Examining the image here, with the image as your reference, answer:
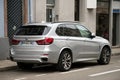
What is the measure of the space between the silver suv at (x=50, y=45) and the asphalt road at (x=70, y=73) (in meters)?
0.36

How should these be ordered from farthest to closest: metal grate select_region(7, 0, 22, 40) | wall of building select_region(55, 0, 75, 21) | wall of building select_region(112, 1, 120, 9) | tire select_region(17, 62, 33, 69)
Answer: wall of building select_region(112, 1, 120, 9) < wall of building select_region(55, 0, 75, 21) < metal grate select_region(7, 0, 22, 40) < tire select_region(17, 62, 33, 69)

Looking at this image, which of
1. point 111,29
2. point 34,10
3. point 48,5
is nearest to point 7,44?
point 34,10

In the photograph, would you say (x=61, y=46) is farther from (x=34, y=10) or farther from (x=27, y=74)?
(x=34, y=10)

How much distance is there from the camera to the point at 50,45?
13086mm

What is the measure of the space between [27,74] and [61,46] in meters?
1.48

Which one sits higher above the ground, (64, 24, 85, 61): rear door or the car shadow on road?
(64, 24, 85, 61): rear door

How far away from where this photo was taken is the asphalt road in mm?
12312

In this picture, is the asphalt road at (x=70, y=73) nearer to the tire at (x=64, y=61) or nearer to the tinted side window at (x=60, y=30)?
the tire at (x=64, y=61)

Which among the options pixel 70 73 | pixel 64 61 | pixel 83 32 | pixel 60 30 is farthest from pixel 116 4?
pixel 70 73

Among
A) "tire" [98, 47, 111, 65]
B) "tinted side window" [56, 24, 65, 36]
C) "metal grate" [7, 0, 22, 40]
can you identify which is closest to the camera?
"tinted side window" [56, 24, 65, 36]

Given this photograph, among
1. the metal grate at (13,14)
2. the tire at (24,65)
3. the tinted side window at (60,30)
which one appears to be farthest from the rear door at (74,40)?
the metal grate at (13,14)

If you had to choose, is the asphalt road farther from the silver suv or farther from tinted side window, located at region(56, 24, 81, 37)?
tinted side window, located at region(56, 24, 81, 37)

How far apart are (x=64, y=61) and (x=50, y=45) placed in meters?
0.90

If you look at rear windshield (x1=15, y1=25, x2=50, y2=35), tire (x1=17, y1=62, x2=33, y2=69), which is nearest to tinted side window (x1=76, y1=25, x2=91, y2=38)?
rear windshield (x1=15, y1=25, x2=50, y2=35)
